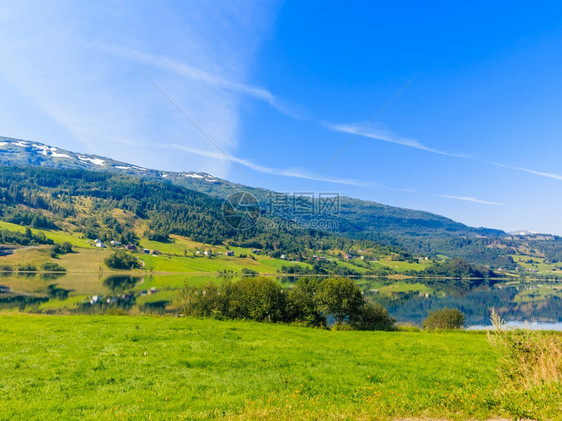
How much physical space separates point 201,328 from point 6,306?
→ 80082 millimetres

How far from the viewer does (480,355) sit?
19219 mm

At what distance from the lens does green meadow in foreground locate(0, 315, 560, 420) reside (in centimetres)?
851

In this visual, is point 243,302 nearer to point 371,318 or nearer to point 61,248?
point 371,318

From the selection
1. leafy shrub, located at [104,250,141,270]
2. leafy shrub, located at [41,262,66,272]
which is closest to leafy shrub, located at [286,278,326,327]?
leafy shrub, located at [104,250,141,270]

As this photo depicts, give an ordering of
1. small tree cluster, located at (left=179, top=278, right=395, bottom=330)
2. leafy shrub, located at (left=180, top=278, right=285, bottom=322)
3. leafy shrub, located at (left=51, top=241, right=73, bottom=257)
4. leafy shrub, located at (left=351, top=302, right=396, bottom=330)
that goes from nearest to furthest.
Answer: leafy shrub, located at (left=180, top=278, right=285, bottom=322)
small tree cluster, located at (left=179, top=278, right=395, bottom=330)
leafy shrub, located at (left=351, top=302, right=396, bottom=330)
leafy shrub, located at (left=51, top=241, right=73, bottom=257)

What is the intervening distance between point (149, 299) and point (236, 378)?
95669 millimetres

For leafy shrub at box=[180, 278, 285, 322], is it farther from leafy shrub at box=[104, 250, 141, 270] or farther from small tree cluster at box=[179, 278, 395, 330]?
leafy shrub at box=[104, 250, 141, 270]

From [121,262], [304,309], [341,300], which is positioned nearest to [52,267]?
[121,262]

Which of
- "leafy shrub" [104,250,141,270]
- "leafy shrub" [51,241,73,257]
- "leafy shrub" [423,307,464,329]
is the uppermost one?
"leafy shrub" [423,307,464,329]

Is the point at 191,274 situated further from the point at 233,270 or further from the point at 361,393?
the point at 361,393

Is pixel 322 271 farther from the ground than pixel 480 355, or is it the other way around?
pixel 480 355

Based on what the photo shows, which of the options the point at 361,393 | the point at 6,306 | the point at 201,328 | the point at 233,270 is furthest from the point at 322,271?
the point at 361,393

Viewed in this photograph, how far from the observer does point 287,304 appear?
40250 millimetres

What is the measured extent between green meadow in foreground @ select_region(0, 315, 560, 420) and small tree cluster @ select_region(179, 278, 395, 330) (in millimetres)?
15756
